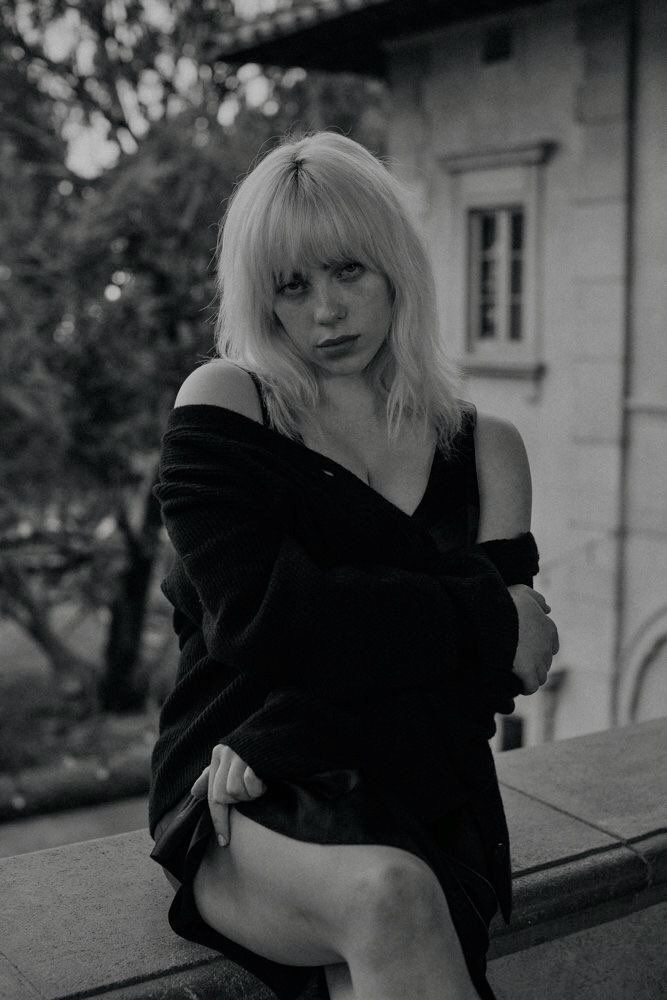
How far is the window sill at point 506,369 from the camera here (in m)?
10.9

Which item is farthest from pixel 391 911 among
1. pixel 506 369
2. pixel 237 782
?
pixel 506 369

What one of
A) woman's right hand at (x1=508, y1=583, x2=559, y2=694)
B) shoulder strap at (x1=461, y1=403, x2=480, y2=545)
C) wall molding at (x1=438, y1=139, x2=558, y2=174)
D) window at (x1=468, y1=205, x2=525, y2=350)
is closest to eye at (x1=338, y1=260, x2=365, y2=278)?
shoulder strap at (x1=461, y1=403, x2=480, y2=545)

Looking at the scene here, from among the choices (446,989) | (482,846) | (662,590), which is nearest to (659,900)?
(482,846)

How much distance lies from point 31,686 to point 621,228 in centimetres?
813

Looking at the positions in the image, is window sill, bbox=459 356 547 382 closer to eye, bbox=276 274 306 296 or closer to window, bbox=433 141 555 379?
window, bbox=433 141 555 379

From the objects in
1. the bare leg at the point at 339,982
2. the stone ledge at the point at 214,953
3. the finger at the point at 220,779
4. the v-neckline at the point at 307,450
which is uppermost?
the v-neckline at the point at 307,450

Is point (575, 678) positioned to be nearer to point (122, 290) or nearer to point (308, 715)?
point (122, 290)

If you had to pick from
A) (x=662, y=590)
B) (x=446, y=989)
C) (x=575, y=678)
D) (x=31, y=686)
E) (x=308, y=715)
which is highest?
(x=308, y=715)

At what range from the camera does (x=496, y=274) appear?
11.4 metres

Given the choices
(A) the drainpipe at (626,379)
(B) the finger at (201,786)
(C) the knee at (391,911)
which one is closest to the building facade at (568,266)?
(A) the drainpipe at (626,379)

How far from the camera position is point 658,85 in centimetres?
986

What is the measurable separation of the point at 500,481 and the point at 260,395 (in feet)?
1.40

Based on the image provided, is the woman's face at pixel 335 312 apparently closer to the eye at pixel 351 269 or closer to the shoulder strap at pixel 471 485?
the eye at pixel 351 269

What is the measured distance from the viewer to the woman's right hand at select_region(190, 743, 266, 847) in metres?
1.76
